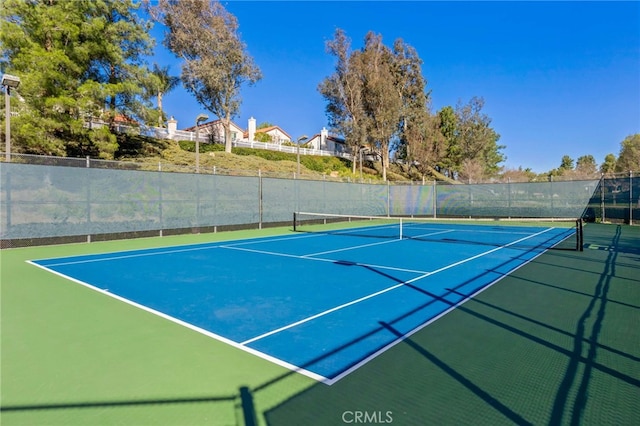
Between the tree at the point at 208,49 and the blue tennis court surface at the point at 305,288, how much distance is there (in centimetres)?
2231

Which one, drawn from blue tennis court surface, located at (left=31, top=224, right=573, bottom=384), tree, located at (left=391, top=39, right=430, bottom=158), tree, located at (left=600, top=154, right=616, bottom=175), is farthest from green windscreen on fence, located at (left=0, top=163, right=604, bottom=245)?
tree, located at (left=600, top=154, right=616, bottom=175)

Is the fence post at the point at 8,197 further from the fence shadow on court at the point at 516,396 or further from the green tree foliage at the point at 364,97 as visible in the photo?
the green tree foliage at the point at 364,97

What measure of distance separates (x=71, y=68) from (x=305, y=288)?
20.0 m

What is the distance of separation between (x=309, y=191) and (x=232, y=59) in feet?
55.6

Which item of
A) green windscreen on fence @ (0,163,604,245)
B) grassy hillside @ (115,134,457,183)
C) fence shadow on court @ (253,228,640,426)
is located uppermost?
grassy hillside @ (115,134,457,183)

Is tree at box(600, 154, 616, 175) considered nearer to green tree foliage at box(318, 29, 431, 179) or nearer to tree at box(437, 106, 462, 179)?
tree at box(437, 106, 462, 179)

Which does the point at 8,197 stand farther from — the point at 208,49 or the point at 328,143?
the point at 328,143

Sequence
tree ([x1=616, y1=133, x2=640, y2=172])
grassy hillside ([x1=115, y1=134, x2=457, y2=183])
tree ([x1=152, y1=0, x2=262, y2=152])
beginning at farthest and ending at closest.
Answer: tree ([x1=616, y1=133, x2=640, y2=172]) < tree ([x1=152, y1=0, x2=262, y2=152]) < grassy hillside ([x1=115, y1=134, x2=457, y2=183])

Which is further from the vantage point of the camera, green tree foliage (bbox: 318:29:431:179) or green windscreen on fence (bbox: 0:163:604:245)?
green tree foliage (bbox: 318:29:431:179)

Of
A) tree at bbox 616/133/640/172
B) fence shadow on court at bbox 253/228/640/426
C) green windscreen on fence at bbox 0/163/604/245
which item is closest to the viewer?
fence shadow on court at bbox 253/228/640/426

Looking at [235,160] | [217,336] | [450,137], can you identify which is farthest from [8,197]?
[450,137]

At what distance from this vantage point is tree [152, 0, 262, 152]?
92.9ft

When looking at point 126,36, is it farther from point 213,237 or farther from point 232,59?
point 213,237

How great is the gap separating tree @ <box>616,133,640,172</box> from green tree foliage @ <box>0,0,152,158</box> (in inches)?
2197
